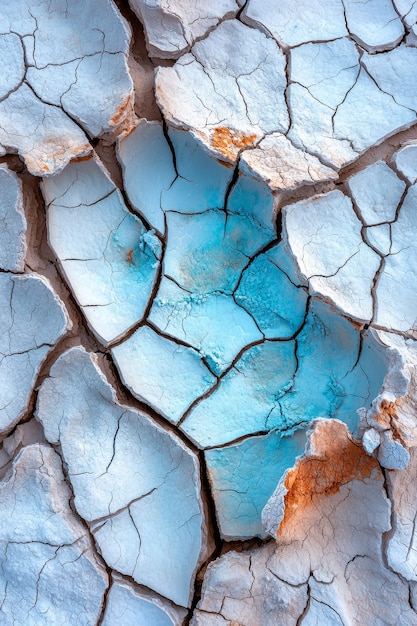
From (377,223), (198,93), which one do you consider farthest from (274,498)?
(198,93)

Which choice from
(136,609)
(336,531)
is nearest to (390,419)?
(336,531)

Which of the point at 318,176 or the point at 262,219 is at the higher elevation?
the point at 318,176

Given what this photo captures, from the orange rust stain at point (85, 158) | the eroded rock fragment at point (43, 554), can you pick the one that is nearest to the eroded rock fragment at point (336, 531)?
the eroded rock fragment at point (43, 554)

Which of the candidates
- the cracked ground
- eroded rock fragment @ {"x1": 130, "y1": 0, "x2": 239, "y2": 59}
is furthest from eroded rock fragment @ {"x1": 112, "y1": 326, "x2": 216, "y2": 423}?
eroded rock fragment @ {"x1": 130, "y1": 0, "x2": 239, "y2": 59}

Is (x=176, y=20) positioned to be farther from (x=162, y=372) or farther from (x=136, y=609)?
(x=136, y=609)

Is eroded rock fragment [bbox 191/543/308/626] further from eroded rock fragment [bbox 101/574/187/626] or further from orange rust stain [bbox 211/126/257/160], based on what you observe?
orange rust stain [bbox 211/126/257/160]

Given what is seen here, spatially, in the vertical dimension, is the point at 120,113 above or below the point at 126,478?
above

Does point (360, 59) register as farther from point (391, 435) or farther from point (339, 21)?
point (391, 435)
